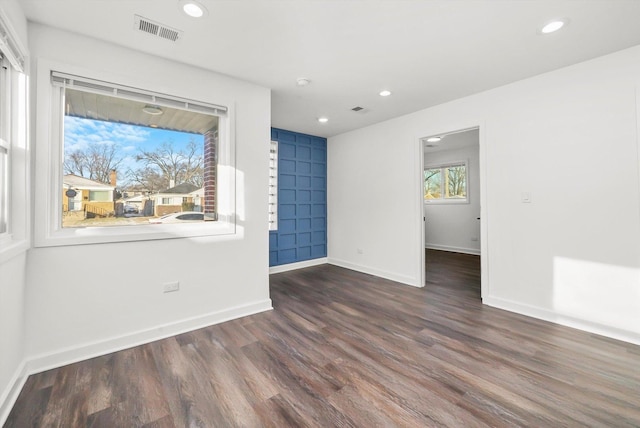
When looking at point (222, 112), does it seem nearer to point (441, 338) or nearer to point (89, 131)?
point (89, 131)

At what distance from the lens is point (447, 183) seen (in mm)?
6941

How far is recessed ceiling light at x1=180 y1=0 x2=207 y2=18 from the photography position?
1822mm

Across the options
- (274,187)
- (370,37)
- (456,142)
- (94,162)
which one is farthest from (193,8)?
(456,142)

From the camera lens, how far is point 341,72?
279 cm

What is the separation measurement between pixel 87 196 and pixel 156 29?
1.43m

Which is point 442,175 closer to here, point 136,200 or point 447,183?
point 447,183

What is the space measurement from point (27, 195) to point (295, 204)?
346cm

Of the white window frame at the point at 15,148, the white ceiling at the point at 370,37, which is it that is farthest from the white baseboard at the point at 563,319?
the white window frame at the point at 15,148

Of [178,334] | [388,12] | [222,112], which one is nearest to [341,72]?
[388,12]

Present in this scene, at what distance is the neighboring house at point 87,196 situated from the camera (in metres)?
2.21

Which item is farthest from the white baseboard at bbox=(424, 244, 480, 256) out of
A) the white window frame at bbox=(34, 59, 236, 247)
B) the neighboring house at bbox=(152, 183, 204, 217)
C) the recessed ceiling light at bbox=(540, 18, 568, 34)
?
the white window frame at bbox=(34, 59, 236, 247)

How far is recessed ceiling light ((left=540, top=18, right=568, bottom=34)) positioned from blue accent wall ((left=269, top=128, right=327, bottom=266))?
11.8 feet

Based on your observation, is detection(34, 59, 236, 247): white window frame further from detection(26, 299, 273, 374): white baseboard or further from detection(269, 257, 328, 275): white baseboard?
detection(269, 257, 328, 275): white baseboard

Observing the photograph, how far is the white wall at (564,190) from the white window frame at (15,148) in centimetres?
395
